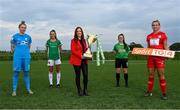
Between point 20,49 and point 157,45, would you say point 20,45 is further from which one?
point 157,45

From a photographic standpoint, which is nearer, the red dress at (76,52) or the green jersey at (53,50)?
the red dress at (76,52)

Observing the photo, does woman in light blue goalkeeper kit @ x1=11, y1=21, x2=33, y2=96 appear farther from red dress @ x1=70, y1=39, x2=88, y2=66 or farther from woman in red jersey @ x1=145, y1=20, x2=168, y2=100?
woman in red jersey @ x1=145, y1=20, x2=168, y2=100

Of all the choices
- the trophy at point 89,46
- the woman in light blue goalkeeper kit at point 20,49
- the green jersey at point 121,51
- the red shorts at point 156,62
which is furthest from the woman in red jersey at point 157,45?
the woman in light blue goalkeeper kit at point 20,49

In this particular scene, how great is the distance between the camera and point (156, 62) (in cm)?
1052

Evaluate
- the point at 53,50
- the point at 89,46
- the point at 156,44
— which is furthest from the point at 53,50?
the point at 156,44

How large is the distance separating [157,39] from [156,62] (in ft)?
1.96

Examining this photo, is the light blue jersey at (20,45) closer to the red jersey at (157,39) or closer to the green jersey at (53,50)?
the green jersey at (53,50)

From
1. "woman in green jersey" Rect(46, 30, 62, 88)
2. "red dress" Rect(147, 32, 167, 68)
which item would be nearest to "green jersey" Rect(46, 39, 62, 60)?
"woman in green jersey" Rect(46, 30, 62, 88)

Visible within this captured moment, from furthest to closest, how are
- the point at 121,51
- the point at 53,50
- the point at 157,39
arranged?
1. the point at 121,51
2. the point at 53,50
3. the point at 157,39

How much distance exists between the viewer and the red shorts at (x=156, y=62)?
34.3ft

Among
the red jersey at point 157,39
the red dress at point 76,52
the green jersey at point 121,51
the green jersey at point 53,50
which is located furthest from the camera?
the green jersey at point 121,51

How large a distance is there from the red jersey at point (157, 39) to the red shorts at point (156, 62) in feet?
0.96

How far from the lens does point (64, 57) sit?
49812 mm

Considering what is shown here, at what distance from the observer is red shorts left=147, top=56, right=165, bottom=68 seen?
1045 centimetres
